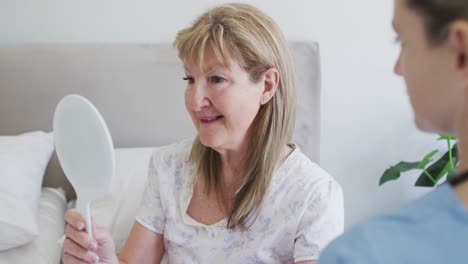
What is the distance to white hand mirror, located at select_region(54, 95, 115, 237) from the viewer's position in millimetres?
1184

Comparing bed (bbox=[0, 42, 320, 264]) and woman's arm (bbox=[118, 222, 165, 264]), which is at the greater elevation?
bed (bbox=[0, 42, 320, 264])

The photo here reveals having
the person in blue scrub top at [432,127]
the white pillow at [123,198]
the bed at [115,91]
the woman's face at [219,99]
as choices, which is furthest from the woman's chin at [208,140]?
the person in blue scrub top at [432,127]

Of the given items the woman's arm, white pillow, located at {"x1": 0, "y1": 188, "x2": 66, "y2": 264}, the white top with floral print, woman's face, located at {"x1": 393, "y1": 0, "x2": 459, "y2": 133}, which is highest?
woman's face, located at {"x1": 393, "y1": 0, "x2": 459, "y2": 133}

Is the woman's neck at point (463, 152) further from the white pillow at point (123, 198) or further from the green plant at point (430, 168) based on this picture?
the green plant at point (430, 168)

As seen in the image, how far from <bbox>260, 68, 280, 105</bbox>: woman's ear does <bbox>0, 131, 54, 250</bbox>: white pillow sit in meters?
0.71

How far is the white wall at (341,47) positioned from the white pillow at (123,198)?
0.47 metres

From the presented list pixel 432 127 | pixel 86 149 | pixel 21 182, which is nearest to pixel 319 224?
pixel 86 149

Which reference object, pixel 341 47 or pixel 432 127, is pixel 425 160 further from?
pixel 432 127

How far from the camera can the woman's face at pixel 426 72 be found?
1.95 ft

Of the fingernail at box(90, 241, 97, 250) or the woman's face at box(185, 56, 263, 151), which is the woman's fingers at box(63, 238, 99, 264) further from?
the woman's face at box(185, 56, 263, 151)

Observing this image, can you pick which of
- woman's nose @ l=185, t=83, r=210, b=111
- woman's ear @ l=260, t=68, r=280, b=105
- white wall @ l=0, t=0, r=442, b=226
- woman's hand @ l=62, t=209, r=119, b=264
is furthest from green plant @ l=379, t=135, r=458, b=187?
woman's hand @ l=62, t=209, r=119, b=264

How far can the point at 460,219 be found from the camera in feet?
1.98

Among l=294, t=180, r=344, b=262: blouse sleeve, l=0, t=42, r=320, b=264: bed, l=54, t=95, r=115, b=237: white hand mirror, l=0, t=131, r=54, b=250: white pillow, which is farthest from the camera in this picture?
l=0, t=42, r=320, b=264: bed

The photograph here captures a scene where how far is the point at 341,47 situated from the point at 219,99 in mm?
1080
